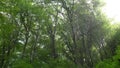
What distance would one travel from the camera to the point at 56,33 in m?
41.5

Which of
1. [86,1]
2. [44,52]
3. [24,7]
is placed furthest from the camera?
[44,52]

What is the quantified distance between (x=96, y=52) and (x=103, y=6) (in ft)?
52.1

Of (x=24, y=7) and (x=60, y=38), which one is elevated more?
(x=24, y=7)

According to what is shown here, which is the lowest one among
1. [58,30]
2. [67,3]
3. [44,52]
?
[44,52]

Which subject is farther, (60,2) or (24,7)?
(60,2)

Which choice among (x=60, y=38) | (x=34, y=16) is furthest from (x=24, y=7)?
(x=60, y=38)

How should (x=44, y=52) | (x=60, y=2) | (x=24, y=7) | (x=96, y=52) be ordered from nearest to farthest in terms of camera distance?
(x=24, y=7)
(x=60, y=2)
(x=44, y=52)
(x=96, y=52)

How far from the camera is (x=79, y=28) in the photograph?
3950 centimetres

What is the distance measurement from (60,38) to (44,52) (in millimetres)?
3890

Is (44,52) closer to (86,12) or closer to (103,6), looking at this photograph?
(86,12)

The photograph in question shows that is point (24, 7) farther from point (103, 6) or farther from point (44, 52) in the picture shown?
point (103, 6)

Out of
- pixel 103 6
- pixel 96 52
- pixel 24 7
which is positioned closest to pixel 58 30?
pixel 103 6

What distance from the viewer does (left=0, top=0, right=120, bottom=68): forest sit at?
30.6 metres

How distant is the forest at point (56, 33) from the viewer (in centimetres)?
3058
